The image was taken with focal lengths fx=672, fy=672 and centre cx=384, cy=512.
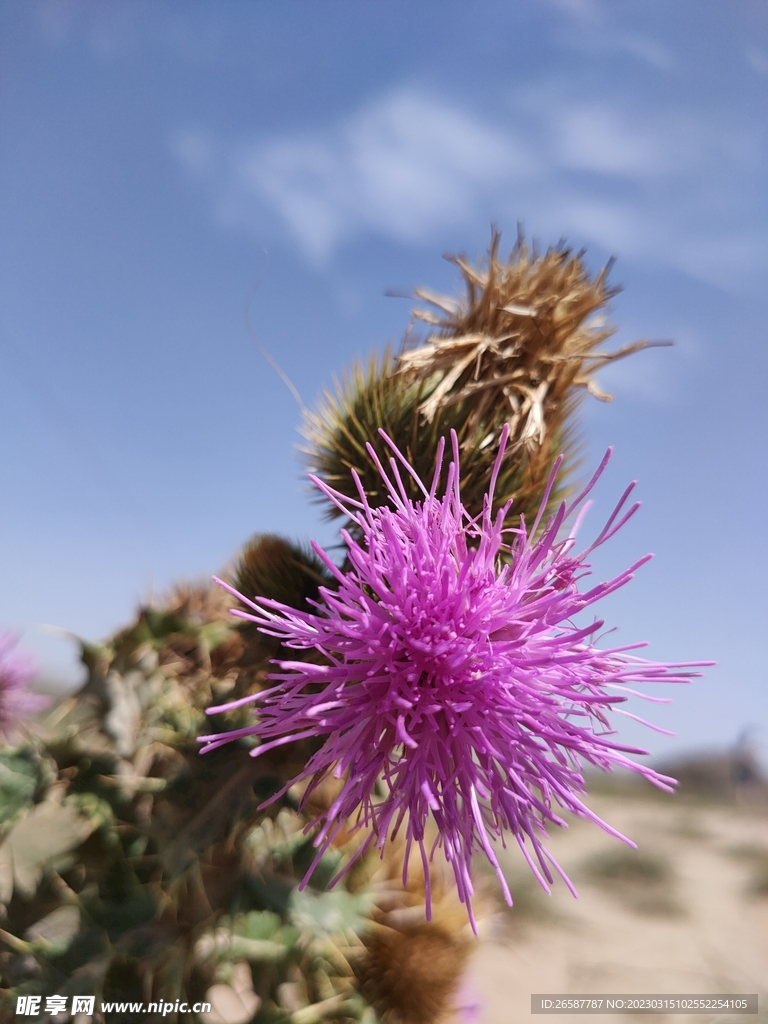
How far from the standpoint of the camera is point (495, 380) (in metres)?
2.24

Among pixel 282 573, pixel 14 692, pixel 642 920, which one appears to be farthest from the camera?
pixel 642 920

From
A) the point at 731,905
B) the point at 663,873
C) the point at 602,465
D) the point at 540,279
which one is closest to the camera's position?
the point at 602,465

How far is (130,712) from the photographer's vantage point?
2.48 meters

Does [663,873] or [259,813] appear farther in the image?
[663,873]

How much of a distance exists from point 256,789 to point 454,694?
0.81 metres

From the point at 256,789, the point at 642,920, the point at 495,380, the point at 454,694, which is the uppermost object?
the point at 495,380

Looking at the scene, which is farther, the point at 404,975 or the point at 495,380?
the point at 404,975

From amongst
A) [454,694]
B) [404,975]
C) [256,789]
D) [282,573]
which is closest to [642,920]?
[404,975]

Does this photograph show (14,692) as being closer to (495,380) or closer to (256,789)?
(256,789)

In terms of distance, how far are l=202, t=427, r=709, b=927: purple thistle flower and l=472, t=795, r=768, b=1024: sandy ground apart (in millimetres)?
2261

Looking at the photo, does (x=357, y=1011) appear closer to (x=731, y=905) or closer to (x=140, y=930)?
(x=140, y=930)

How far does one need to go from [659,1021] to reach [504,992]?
70.8 inches

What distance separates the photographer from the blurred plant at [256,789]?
7.06 feet

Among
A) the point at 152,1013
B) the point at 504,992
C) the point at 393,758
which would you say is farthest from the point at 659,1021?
the point at 393,758
